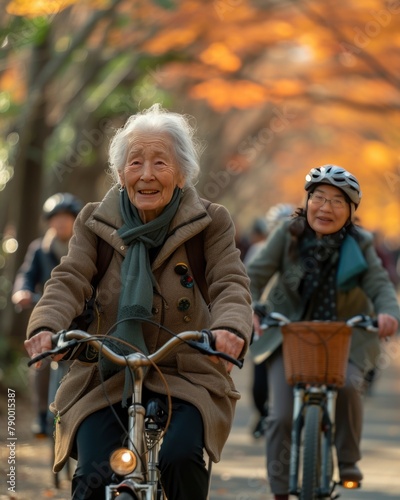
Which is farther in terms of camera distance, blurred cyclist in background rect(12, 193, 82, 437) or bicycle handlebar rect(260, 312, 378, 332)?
blurred cyclist in background rect(12, 193, 82, 437)

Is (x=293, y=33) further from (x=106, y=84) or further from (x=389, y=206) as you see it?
(x=389, y=206)

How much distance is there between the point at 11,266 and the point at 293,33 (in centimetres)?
1110

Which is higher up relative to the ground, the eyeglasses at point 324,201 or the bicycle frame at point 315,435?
the eyeglasses at point 324,201

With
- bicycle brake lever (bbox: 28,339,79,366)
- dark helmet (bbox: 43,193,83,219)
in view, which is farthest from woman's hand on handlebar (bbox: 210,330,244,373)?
dark helmet (bbox: 43,193,83,219)

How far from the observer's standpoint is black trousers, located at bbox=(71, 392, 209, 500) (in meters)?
5.08

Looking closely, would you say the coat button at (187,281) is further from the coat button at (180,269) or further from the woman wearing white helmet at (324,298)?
the woman wearing white helmet at (324,298)

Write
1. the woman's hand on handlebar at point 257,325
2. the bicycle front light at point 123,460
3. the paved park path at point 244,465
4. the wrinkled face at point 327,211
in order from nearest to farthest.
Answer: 1. the bicycle front light at point 123,460
2. the wrinkled face at point 327,211
3. the woman's hand on handlebar at point 257,325
4. the paved park path at point 244,465

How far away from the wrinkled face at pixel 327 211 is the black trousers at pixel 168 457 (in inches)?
88.3

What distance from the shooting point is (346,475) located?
7.81 m

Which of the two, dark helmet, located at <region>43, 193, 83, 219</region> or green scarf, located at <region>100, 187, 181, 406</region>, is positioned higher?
dark helmet, located at <region>43, 193, 83, 219</region>

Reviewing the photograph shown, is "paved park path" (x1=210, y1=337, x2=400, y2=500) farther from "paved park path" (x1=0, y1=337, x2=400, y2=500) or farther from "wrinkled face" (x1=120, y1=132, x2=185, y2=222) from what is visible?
"wrinkled face" (x1=120, y1=132, x2=185, y2=222)

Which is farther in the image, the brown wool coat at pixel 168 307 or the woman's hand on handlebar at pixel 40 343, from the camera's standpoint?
the brown wool coat at pixel 168 307

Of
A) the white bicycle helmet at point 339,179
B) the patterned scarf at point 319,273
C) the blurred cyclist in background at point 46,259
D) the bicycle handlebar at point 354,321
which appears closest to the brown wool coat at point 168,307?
the white bicycle helmet at point 339,179

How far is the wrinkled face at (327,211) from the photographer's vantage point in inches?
284
